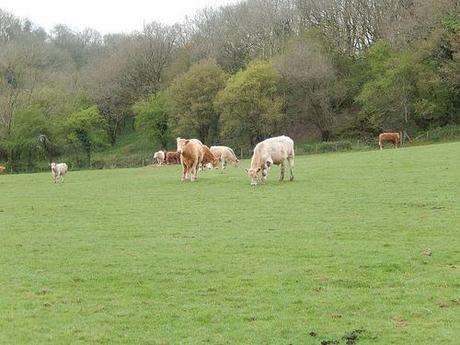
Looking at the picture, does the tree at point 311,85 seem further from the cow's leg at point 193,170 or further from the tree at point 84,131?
the cow's leg at point 193,170

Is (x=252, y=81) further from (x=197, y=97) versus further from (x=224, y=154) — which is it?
(x=224, y=154)

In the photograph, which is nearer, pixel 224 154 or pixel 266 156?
pixel 266 156

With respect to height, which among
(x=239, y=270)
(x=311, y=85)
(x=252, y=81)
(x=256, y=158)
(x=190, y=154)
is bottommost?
(x=239, y=270)

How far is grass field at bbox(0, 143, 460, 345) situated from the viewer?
8727 mm

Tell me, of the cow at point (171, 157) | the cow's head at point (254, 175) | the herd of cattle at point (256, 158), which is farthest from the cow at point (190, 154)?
the cow at point (171, 157)

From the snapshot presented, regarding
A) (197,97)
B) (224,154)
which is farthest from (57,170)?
(197,97)

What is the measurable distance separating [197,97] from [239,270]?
62.2m

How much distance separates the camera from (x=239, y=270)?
11.7m

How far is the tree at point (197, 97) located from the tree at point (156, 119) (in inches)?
156

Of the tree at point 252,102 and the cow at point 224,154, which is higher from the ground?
the tree at point 252,102

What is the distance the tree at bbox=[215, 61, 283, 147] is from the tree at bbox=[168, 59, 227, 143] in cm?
274

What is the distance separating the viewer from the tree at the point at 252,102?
6762 cm

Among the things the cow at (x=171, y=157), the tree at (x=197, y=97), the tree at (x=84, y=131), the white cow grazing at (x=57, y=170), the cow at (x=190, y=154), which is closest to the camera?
the cow at (x=190, y=154)

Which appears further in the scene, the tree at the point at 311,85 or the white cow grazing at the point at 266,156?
the tree at the point at 311,85
